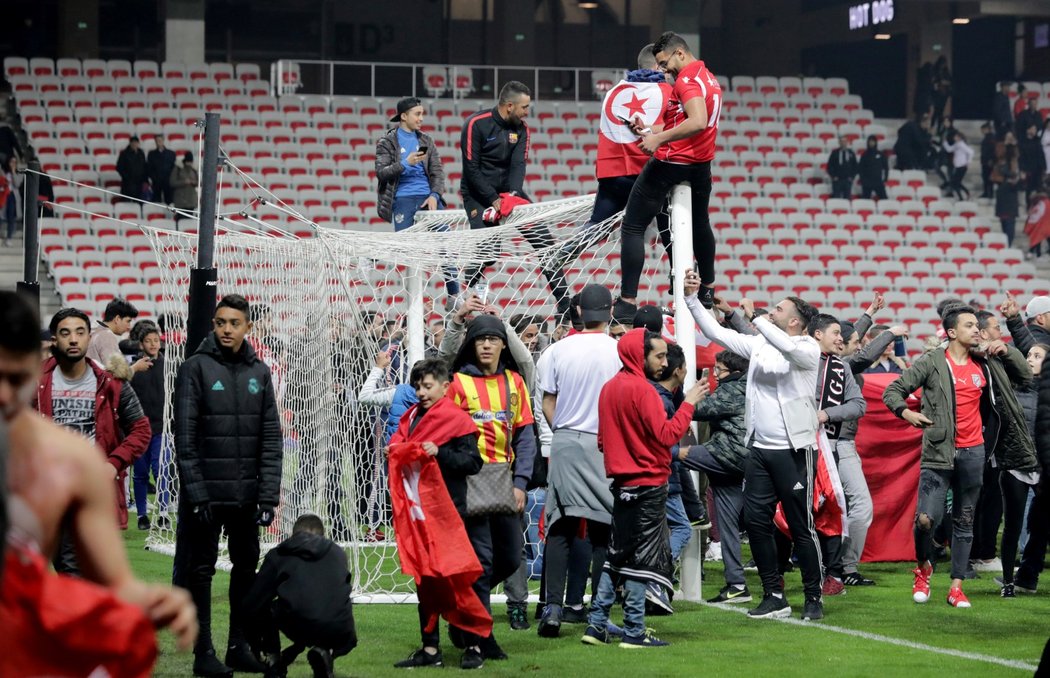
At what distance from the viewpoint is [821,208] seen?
26.5 m

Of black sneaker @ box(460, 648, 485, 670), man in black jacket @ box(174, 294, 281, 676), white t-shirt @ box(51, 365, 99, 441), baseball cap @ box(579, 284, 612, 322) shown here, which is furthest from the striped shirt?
white t-shirt @ box(51, 365, 99, 441)

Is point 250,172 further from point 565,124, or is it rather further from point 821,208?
point 821,208

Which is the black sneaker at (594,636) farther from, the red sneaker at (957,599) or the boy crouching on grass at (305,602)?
the red sneaker at (957,599)

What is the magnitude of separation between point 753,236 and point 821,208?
1887 millimetres

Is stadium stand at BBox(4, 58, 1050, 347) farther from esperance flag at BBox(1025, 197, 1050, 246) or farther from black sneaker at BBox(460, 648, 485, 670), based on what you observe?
black sneaker at BBox(460, 648, 485, 670)

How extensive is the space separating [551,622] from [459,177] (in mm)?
18710

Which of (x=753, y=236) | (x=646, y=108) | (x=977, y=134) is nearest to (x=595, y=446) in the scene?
(x=646, y=108)

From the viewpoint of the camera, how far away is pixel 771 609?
8445 millimetres

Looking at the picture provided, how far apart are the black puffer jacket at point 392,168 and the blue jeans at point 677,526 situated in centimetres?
381

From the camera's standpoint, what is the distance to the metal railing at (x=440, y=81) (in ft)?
91.4

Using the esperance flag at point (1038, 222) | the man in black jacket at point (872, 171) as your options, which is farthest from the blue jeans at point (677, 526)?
the esperance flag at point (1038, 222)

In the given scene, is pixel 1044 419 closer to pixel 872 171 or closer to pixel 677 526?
pixel 677 526

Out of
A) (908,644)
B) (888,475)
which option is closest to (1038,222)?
(888,475)

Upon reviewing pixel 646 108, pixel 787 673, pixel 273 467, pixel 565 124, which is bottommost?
pixel 787 673
